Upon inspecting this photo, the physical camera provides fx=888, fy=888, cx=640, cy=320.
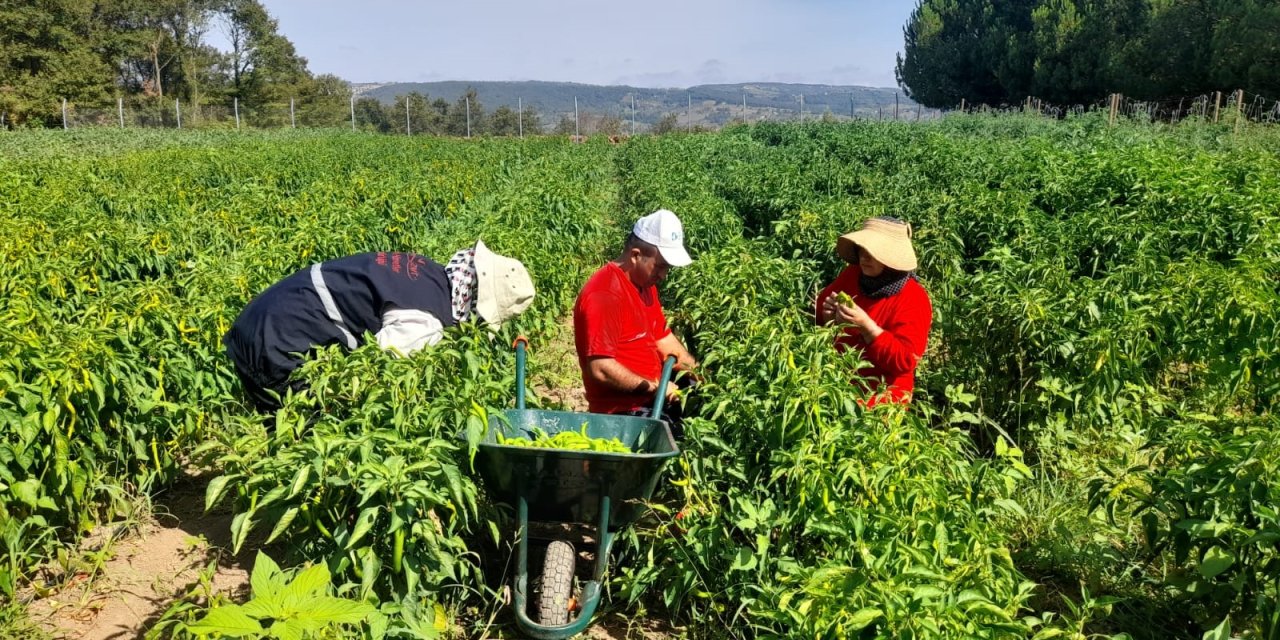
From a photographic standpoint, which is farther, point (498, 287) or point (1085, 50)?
point (1085, 50)

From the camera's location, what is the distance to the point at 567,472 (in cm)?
332

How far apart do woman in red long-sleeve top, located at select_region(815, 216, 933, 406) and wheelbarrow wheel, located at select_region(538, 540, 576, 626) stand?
1.68 meters

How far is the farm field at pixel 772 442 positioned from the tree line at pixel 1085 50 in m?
27.0

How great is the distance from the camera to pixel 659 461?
3.36m

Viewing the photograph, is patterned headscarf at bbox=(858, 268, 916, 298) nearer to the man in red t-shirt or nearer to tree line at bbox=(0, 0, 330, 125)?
the man in red t-shirt

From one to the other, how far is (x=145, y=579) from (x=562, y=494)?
206 centimetres

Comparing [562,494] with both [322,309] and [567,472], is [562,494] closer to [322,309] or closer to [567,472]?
[567,472]

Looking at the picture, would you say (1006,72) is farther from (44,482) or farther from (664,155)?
(44,482)

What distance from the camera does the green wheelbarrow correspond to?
3.26 meters

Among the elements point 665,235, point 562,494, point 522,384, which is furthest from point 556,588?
point 665,235

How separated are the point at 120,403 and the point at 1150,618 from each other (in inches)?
183

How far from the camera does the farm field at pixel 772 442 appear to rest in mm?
2828

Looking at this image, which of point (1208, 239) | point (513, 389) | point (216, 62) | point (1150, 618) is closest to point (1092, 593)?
point (1150, 618)

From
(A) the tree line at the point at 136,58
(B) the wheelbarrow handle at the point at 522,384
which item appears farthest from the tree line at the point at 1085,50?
(A) the tree line at the point at 136,58
